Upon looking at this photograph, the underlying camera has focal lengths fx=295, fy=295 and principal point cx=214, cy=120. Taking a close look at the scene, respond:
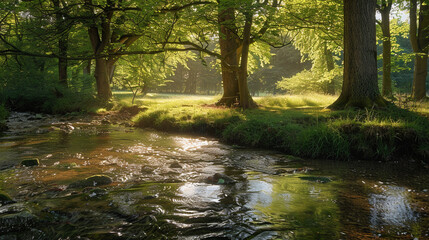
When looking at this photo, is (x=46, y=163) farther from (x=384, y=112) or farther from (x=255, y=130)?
(x=384, y=112)

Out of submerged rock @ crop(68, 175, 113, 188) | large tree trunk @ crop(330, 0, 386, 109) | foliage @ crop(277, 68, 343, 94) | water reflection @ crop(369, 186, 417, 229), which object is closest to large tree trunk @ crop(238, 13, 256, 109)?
large tree trunk @ crop(330, 0, 386, 109)

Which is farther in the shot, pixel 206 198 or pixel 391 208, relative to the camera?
pixel 206 198

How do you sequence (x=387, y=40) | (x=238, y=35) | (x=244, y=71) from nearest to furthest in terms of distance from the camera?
1. (x=244, y=71)
2. (x=238, y=35)
3. (x=387, y=40)

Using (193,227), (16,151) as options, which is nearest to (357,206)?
(193,227)

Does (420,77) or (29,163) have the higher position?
(420,77)

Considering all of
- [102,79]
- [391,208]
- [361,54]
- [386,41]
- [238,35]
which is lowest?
[391,208]

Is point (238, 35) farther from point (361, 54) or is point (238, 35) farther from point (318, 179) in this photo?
point (318, 179)

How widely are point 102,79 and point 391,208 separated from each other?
16848mm

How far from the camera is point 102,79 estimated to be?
17.6m

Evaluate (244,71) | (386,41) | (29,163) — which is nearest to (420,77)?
(386,41)

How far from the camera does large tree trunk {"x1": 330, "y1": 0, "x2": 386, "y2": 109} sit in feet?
30.3

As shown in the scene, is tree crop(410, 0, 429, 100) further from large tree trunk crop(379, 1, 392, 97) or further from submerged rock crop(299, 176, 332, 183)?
submerged rock crop(299, 176, 332, 183)

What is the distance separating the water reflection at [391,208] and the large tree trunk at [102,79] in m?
16.3

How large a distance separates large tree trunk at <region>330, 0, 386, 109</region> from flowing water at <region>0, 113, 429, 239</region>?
3.47 meters
